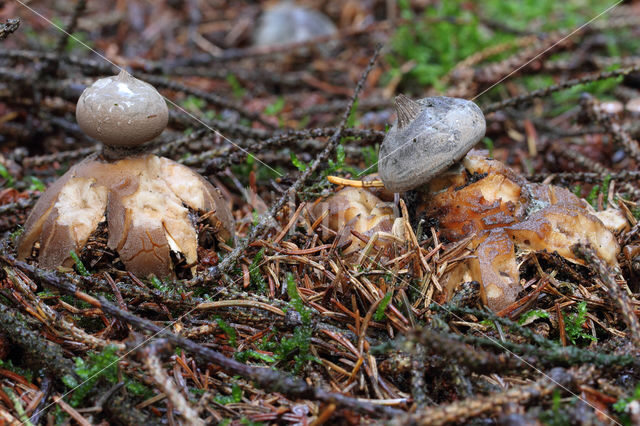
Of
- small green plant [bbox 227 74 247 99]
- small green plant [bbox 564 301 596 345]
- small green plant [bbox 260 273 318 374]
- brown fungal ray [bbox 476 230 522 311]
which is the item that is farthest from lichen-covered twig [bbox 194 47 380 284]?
small green plant [bbox 227 74 247 99]

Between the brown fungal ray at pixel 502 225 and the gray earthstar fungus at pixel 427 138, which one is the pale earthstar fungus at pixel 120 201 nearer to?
the gray earthstar fungus at pixel 427 138

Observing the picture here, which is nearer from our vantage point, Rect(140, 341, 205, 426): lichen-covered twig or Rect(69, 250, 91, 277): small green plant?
Rect(140, 341, 205, 426): lichen-covered twig

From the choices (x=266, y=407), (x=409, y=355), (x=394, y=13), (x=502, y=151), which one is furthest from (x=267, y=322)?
(x=394, y=13)

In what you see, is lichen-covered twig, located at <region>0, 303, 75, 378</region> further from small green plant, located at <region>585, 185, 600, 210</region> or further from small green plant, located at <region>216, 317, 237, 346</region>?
small green plant, located at <region>585, 185, 600, 210</region>

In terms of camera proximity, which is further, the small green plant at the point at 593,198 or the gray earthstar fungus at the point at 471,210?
the small green plant at the point at 593,198

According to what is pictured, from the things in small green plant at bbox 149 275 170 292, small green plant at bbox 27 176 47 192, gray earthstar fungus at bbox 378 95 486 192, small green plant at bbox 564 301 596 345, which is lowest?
small green plant at bbox 564 301 596 345

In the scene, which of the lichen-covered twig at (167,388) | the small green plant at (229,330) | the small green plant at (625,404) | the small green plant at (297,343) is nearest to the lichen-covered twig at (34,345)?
the lichen-covered twig at (167,388)
